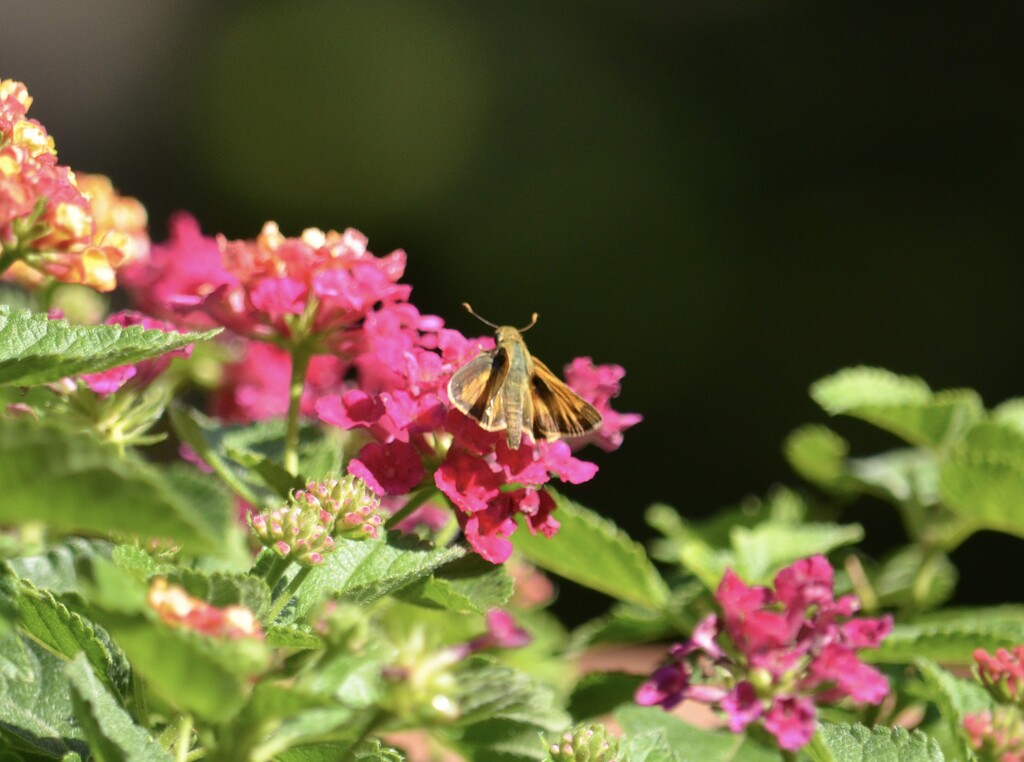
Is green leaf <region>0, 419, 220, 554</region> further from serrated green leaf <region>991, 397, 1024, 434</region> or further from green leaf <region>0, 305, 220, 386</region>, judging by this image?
serrated green leaf <region>991, 397, 1024, 434</region>

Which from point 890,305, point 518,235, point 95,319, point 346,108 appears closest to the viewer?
point 95,319

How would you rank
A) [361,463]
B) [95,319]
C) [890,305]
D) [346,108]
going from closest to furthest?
[361,463] → [95,319] → [890,305] → [346,108]

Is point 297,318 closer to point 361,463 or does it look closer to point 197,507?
point 361,463

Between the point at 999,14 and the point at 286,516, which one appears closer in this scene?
the point at 286,516

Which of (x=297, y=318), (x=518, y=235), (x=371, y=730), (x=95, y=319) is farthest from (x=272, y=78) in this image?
(x=371, y=730)

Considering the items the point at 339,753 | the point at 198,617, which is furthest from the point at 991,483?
the point at 198,617

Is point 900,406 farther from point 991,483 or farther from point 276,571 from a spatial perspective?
point 276,571
